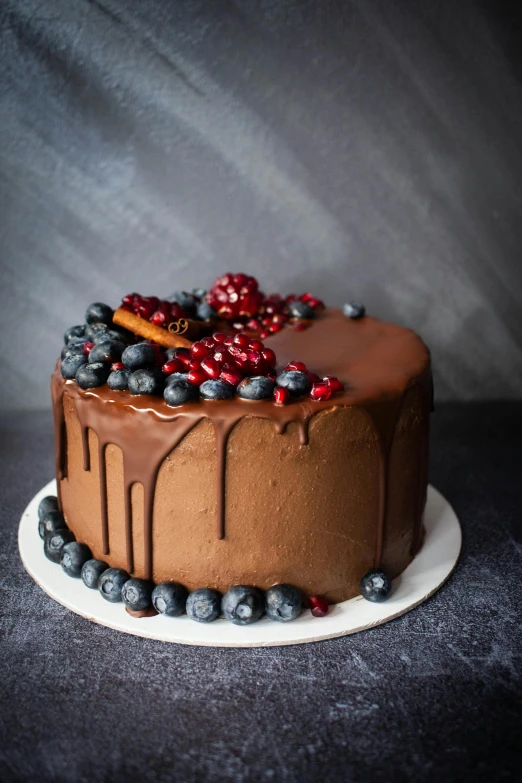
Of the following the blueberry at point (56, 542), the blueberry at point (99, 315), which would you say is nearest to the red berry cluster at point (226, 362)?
the blueberry at point (99, 315)

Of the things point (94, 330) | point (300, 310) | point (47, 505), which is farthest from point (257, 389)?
point (47, 505)

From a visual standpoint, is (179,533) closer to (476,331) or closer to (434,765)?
(434,765)

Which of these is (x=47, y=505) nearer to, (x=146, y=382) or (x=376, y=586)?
(x=146, y=382)

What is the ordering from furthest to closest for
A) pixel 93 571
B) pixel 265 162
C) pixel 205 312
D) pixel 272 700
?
pixel 265 162
pixel 205 312
pixel 93 571
pixel 272 700

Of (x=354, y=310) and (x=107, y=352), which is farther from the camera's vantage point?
(x=354, y=310)

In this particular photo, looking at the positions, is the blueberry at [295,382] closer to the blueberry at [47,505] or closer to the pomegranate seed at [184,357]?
the pomegranate seed at [184,357]

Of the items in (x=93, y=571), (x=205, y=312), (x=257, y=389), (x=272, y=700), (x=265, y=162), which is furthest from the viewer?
(x=265, y=162)

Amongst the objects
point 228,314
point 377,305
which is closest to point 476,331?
point 377,305

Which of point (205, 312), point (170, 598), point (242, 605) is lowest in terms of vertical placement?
point (170, 598)
